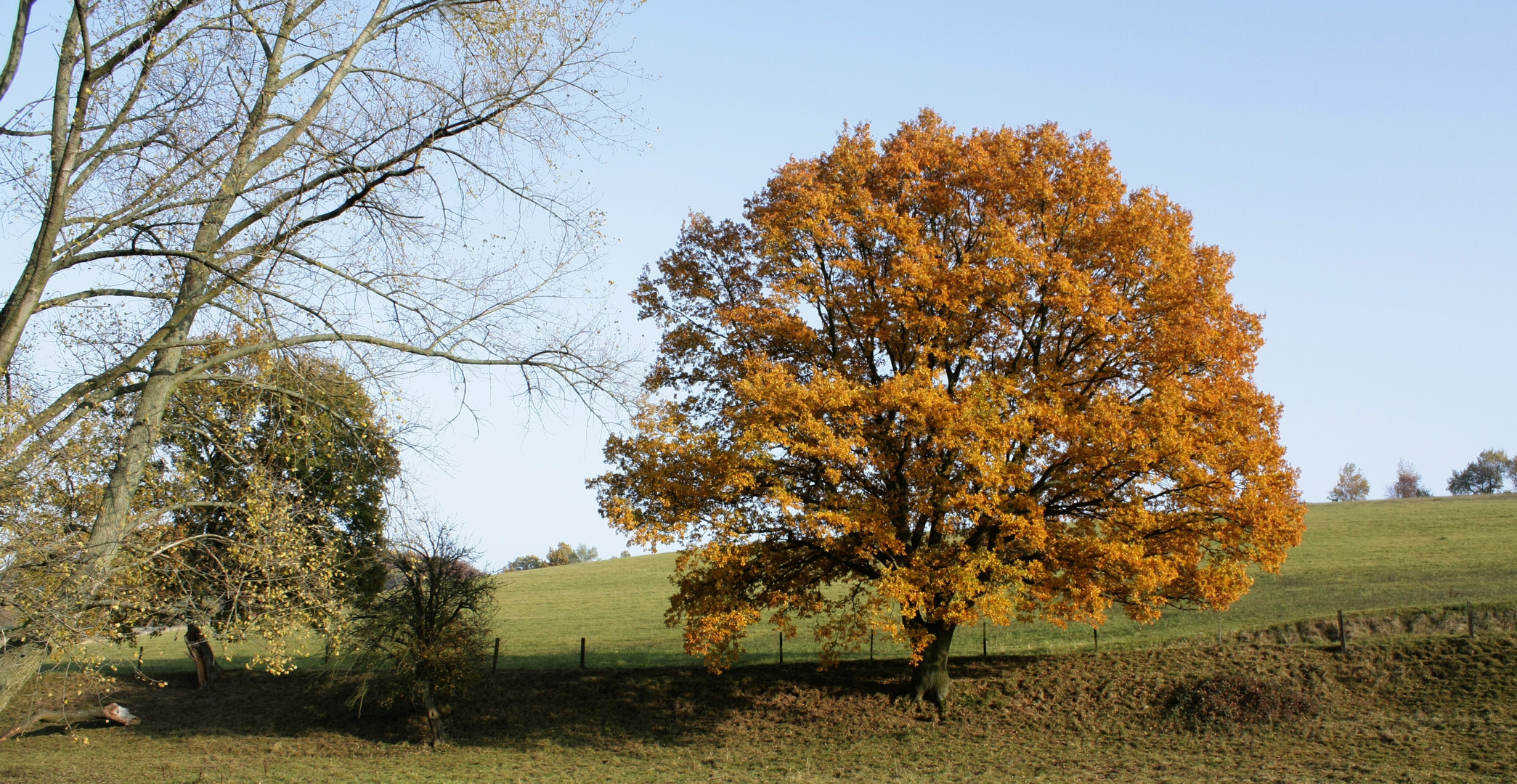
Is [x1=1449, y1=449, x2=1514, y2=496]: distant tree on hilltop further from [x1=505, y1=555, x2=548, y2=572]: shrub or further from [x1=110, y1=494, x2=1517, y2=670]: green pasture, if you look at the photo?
[x1=505, y1=555, x2=548, y2=572]: shrub

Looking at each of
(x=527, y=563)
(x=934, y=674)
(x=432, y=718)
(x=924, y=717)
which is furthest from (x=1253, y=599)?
(x=527, y=563)

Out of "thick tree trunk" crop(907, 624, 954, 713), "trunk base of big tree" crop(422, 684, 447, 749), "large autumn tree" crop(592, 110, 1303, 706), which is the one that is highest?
"large autumn tree" crop(592, 110, 1303, 706)

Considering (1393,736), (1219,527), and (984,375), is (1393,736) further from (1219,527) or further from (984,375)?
(984,375)

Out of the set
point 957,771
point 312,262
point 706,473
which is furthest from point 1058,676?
point 312,262

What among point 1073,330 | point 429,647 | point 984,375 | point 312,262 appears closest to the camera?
point 312,262

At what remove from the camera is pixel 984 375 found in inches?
630

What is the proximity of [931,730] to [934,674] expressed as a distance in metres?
1.55

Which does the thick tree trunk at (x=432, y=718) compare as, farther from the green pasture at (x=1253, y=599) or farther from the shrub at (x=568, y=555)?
the shrub at (x=568, y=555)

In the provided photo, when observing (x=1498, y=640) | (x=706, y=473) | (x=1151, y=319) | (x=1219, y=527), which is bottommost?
(x=1498, y=640)

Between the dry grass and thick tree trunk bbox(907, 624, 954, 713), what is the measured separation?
46cm

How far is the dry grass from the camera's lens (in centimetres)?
1614

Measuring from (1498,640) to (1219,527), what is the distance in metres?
9.16

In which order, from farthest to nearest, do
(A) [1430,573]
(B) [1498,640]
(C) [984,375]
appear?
(A) [1430,573] → (B) [1498,640] → (C) [984,375]

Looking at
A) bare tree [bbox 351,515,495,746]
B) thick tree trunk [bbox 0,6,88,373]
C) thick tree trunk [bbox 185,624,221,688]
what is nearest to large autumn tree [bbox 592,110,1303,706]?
bare tree [bbox 351,515,495,746]
